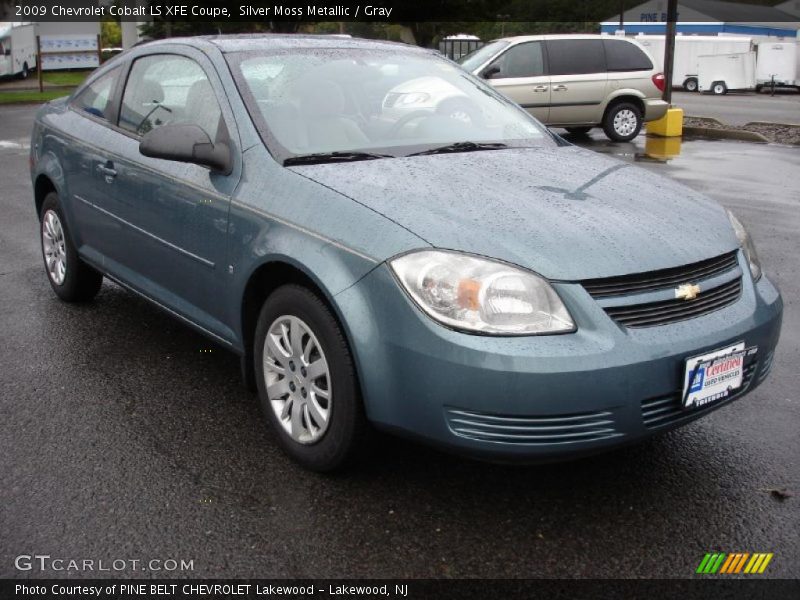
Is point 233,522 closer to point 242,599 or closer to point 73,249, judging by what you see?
point 242,599

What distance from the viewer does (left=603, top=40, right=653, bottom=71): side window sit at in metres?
15.0

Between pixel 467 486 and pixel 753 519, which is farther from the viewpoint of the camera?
pixel 467 486

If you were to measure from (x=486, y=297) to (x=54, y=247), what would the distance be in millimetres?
3687

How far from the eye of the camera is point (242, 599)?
8.55 feet

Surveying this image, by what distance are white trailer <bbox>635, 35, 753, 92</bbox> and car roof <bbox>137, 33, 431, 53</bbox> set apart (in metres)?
34.8

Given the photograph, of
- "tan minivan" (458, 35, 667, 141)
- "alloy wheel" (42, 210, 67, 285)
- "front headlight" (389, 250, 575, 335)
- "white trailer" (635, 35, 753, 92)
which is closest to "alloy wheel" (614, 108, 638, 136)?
"tan minivan" (458, 35, 667, 141)

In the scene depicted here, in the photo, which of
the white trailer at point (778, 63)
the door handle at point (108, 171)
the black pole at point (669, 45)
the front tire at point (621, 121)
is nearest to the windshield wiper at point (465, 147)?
the door handle at point (108, 171)

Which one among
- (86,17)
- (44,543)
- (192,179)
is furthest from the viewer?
(86,17)

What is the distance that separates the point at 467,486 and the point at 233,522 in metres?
0.85

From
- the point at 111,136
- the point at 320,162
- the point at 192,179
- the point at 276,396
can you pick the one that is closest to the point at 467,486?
the point at 276,396

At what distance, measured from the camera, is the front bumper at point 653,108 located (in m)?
15.0

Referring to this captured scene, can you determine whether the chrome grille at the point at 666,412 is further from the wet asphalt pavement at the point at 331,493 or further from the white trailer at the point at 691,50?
the white trailer at the point at 691,50

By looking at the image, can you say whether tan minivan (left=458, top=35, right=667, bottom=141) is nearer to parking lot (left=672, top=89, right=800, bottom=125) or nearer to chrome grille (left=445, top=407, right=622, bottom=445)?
parking lot (left=672, top=89, right=800, bottom=125)

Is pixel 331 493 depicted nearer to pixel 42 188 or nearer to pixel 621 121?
pixel 42 188
